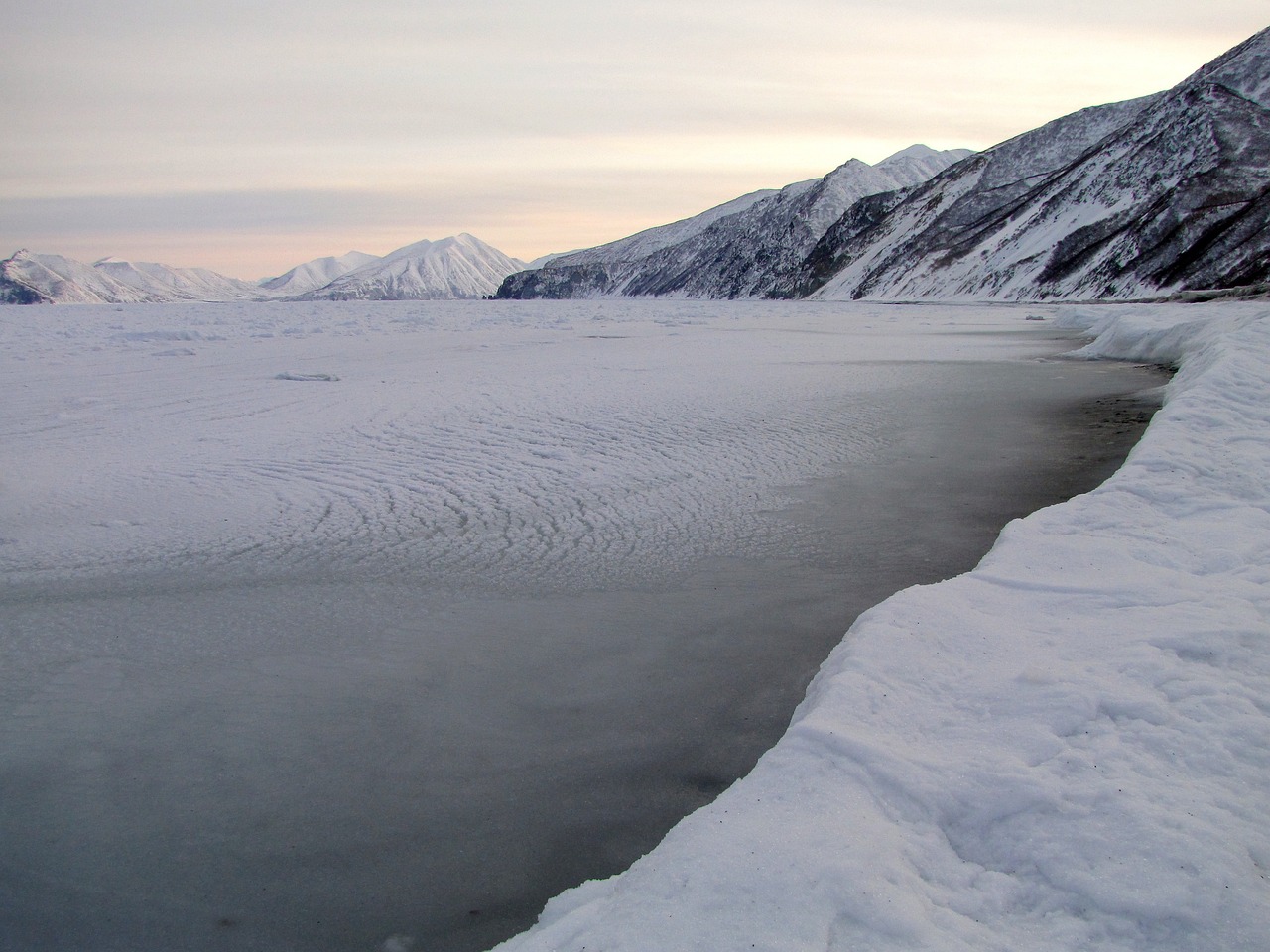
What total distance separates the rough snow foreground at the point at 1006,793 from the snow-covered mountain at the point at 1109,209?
58679 millimetres

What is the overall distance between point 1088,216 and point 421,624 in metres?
80.5

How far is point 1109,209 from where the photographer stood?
6844 cm

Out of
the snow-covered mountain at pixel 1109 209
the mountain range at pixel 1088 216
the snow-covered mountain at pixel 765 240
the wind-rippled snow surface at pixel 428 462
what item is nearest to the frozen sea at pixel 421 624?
the wind-rippled snow surface at pixel 428 462

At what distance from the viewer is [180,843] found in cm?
282

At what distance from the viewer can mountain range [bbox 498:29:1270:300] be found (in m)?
57.2

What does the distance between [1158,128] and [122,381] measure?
83184 mm

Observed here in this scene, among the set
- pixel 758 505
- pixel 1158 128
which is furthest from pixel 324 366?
pixel 1158 128

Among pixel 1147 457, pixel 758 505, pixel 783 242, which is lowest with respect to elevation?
pixel 758 505

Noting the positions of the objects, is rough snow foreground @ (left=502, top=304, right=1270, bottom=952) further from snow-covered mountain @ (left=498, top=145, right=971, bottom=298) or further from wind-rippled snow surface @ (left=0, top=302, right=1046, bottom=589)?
snow-covered mountain @ (left=498, top=145, right=971, bottom=298)

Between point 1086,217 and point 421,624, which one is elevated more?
point 1086,217

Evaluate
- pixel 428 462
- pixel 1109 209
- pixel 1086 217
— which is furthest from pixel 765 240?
pixel 428 462

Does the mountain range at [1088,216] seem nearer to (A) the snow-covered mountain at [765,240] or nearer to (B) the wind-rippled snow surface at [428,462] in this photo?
(A) the snow-covered mountain at [765,240]

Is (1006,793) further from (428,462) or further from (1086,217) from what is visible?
(1086,217)

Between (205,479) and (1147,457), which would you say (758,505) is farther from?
(205,479)
